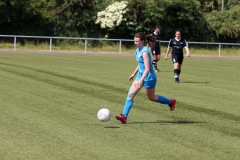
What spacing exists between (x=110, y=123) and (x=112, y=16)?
4354cm

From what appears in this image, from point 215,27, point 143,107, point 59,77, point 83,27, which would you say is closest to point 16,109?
point 143,107

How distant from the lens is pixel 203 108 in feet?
43.1

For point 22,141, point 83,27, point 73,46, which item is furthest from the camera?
point 83,27

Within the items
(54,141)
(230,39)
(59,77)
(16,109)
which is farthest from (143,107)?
(230,39)

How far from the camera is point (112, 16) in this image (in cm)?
5366

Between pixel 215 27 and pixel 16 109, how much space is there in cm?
4693

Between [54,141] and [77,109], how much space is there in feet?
11.9

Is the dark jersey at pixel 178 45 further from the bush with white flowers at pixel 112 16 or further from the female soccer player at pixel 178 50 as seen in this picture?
the bush with white flowers at pixel 112 16

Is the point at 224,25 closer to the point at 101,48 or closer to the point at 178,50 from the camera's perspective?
the point at 101,48

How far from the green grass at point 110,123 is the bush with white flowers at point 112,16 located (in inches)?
1396

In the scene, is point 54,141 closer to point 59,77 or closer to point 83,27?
point 59,77

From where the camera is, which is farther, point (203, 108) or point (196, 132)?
point (203, 108)

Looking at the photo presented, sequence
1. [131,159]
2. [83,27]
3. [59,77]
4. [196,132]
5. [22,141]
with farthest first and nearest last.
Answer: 1. [83,27]
2. [59,77]
3. [196,132]
4. [22,141]
5. [131,159]

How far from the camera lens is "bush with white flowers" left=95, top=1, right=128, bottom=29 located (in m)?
53.6
